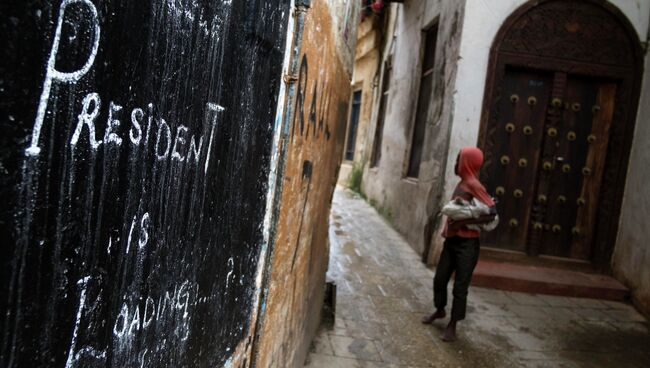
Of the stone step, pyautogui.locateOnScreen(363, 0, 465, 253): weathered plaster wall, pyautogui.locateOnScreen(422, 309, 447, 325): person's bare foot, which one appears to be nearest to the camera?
pyautogui.locateOnScreen(422, 309, 447, 325): person's bare foot

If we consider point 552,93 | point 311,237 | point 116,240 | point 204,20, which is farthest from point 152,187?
point 552,93

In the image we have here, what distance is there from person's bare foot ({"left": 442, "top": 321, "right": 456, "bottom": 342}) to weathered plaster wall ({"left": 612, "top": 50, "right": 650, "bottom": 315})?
112 inches

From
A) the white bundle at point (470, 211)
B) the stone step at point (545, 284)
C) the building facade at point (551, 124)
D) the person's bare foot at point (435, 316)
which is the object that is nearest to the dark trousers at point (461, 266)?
the white bundle at point (470, 211)

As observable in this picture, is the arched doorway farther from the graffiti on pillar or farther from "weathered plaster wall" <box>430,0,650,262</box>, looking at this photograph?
the graffiti on pillar

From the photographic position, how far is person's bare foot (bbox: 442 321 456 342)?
14.2 ft

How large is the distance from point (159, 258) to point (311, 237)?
2.26 m

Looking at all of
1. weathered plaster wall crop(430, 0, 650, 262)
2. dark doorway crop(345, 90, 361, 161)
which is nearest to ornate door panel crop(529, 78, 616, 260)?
weathered plaster wall crop(430, 0, 650, 262)

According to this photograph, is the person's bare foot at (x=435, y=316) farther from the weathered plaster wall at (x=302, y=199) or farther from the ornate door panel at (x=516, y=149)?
the ornate door panel at (x=516, y=149)

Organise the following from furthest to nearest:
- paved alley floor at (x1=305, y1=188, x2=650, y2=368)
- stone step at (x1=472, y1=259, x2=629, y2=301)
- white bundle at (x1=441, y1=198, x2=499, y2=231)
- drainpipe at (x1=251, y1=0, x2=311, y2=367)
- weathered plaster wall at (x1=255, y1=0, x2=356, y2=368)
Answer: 1. stone step at (x1=472, y1=259, x2=629, y2=301)
2. white bundle at (x1=441, y1=198, x2=499, y2=231)
3. paved alley floor at (x1=305, y1=188, x2=650, y2=368)
4. weathered plaster wall at (x1=255, y1=0, x2=356, y2=368)
5. drainpipe at (x1=251, y1=0, x2=311, y2=367)

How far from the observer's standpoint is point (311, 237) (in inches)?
126

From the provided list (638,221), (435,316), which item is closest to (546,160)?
(638,221)

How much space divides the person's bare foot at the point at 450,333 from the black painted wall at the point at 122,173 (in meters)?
3.34

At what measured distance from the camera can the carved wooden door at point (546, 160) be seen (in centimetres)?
673

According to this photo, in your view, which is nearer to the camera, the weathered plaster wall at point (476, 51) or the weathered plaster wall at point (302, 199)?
the weathered plaster wall at point (302, 199)
